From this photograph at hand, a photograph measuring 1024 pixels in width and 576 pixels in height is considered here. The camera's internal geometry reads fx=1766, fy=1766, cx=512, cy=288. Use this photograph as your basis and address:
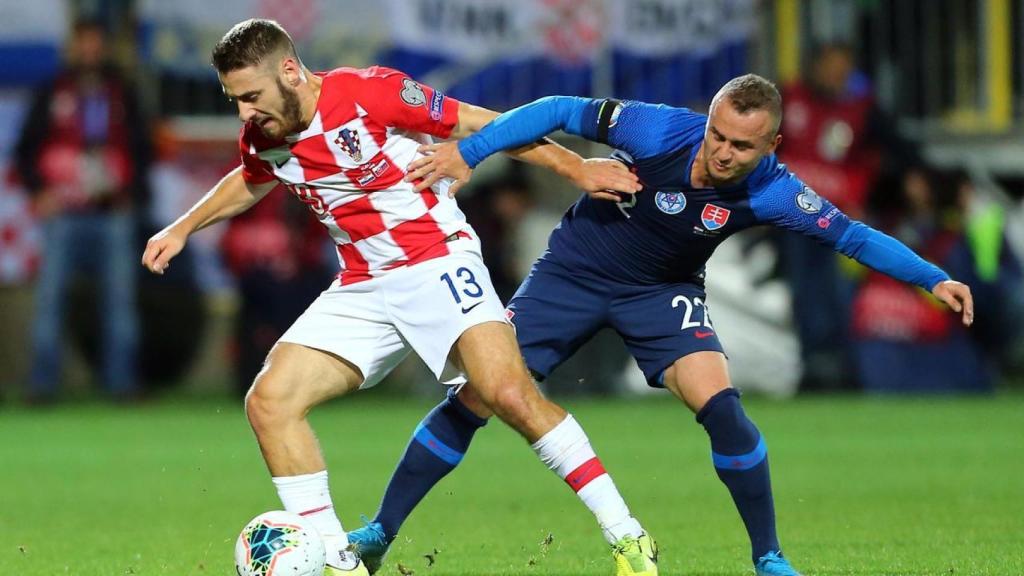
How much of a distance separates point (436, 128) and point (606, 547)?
7.01 feet

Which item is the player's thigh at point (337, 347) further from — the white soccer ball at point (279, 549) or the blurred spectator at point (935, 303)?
the blurred spectator at point (935, 303)

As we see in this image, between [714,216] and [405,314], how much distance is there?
1238 mm

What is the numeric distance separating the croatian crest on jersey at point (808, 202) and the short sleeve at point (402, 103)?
1335mm

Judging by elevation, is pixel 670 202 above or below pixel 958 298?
above

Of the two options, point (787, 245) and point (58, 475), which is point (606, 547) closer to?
point (58, 475)

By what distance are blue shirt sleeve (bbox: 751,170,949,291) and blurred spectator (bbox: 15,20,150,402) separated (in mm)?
9326

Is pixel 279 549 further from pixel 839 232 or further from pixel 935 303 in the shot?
pixel 935 303

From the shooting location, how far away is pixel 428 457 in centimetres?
704

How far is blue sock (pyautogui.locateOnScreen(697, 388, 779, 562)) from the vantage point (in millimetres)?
6668

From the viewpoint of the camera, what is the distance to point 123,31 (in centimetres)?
1650

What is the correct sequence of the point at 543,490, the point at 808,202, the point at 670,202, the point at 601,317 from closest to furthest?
the point at 808,202 < the point at 670,202 < the point at 601,317 < the point at 543,490

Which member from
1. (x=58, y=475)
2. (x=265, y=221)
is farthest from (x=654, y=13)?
(x=58, y=475)

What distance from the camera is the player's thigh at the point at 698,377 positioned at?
6727 mm

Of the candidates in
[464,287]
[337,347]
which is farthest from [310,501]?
[464,287]
